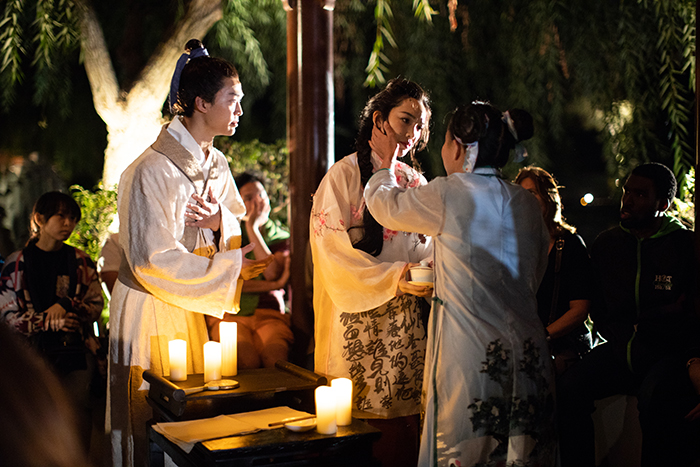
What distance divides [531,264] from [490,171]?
1.08 feet

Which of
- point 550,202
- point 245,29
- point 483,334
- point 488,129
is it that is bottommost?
point 483,334

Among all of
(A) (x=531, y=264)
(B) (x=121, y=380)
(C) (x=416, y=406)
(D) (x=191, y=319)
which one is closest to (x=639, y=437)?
(C) (x=416, y=406)

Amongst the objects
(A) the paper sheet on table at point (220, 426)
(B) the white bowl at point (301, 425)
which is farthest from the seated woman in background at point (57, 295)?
(B) the white bowl at point (301, 425)

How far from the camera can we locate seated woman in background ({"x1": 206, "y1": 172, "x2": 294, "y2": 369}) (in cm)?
332

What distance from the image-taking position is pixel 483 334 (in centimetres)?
195

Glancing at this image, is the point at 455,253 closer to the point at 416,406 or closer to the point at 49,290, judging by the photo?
the point at 416,406

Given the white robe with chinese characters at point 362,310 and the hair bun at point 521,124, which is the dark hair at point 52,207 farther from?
the hair bun at point 521,124

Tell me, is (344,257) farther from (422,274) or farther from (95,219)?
(95,219)

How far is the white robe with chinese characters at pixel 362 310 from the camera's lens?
2465 mm

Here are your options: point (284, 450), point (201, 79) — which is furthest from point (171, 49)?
point (284, 450)

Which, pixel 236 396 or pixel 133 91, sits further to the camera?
pixel 133 91

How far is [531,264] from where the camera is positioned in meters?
2.06

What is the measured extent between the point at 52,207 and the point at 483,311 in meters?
2.67

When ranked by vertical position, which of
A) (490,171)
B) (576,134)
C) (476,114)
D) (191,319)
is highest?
(576,134)
